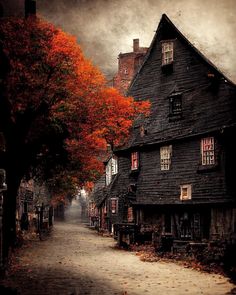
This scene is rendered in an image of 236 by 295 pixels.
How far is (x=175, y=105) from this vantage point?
2561 centimetres

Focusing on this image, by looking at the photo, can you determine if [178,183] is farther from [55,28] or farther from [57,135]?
[55,28]

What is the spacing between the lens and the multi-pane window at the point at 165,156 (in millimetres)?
25094

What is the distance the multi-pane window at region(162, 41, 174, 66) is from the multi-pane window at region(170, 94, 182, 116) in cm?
275

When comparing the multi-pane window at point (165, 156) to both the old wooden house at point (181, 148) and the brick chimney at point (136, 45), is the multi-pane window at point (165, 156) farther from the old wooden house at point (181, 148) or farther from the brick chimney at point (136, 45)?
the brick chimney at point (136, 45)

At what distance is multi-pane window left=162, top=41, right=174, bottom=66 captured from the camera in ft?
87.7

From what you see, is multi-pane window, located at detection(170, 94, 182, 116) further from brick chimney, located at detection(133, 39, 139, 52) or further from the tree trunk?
brick chimney, located at detection(133, 39, 139, 52)

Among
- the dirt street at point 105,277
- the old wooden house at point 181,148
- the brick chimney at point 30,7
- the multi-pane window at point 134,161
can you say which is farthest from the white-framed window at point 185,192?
the brick chimney at point 30,7

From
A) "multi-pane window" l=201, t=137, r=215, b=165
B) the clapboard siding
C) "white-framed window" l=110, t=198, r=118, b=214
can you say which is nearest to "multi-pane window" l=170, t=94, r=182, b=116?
the clapboard siding

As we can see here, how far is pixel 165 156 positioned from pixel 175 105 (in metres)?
3.39

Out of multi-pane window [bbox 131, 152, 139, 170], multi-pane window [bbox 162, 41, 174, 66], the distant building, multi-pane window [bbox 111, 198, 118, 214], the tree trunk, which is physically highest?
the distant building

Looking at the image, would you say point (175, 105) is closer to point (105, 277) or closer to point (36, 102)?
point (36, 102)

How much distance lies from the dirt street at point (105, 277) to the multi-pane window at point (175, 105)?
31.0 ft

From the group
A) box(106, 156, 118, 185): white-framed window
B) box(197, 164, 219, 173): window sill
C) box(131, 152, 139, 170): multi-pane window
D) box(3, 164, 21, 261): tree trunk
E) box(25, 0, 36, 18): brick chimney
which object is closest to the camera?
box(197, 164, 219, 173): window sill

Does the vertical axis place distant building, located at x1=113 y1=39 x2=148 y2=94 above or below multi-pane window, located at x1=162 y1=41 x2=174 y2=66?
above
